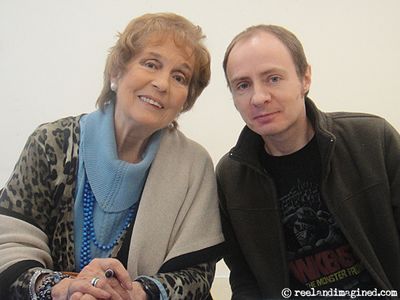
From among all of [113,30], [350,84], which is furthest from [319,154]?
[113,30]

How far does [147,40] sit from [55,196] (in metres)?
0.49

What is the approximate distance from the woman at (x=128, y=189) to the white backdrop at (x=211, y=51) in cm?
73

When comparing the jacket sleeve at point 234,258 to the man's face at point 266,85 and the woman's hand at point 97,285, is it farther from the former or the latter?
the woman's hand at point 97,285

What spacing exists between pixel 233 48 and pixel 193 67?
0.14 meters

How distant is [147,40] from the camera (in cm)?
102

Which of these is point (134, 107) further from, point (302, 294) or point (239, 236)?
point (302, 294)

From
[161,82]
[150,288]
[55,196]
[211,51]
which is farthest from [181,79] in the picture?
[211,51]

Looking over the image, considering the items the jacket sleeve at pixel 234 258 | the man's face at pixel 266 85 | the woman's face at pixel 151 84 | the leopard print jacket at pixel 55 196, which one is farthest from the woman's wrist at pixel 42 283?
the man's face at pixel 266 85

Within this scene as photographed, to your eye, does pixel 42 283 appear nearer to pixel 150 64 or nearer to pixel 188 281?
pixel 188 281

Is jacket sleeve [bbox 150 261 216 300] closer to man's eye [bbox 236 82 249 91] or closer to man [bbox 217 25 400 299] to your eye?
man [bbox 217 25 400 299]

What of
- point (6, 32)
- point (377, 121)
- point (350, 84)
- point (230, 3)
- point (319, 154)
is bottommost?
point (319, 154)

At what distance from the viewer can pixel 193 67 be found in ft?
3.57

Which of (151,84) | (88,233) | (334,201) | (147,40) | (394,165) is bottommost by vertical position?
(88,233)

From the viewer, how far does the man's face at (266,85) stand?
104 centimetres
